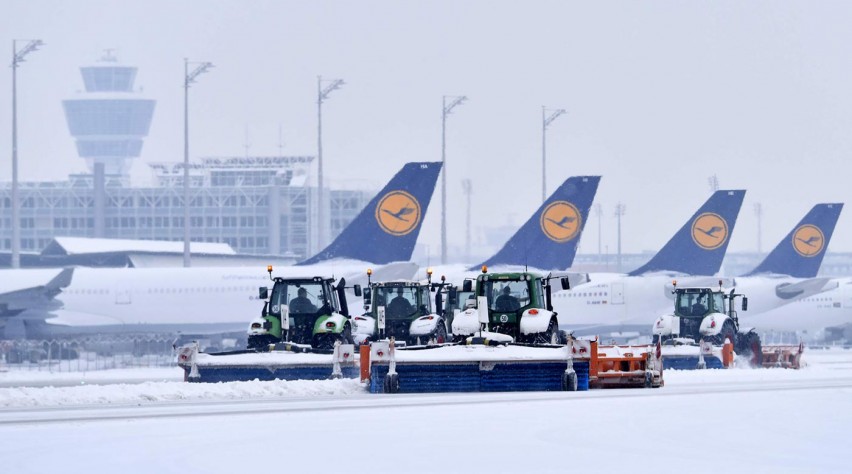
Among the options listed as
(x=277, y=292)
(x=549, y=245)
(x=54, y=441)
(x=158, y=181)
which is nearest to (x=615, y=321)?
(x=549, y=245)

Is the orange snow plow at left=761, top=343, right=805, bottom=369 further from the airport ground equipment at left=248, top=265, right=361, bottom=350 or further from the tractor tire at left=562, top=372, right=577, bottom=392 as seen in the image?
the tractor tire at left=562, top=372, right=577, bottom=392

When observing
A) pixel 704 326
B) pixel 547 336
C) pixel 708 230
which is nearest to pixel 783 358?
pixel 704 326

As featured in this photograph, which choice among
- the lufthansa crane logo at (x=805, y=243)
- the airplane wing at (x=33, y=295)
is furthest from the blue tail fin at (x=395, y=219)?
the lufthansa crane logo at (x=805, y=243)

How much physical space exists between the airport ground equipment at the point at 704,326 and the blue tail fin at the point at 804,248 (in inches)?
979

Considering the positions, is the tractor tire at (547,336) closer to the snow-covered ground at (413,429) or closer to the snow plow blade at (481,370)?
the snow plow blade at (481,370)

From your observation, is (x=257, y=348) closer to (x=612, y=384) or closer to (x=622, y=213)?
(x=612, y=384)

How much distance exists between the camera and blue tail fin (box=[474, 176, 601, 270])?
64.1 meters

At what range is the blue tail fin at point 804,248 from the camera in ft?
234

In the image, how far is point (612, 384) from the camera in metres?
31.7

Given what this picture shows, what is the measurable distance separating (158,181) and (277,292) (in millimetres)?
155416

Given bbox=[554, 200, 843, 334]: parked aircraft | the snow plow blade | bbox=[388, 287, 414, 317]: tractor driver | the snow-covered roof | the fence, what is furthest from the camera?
the snow-covered roof

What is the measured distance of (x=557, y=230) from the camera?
6412cm

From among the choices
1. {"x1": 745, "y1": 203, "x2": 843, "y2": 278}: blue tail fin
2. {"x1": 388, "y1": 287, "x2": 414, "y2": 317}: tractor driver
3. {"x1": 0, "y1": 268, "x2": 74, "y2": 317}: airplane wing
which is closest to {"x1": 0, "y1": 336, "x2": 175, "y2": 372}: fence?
{"x1": 0, "y1": 268, "x2": 74, "y2": 317}: airplane wing

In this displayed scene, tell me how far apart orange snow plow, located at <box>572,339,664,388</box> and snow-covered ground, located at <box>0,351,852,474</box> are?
3.24ft
